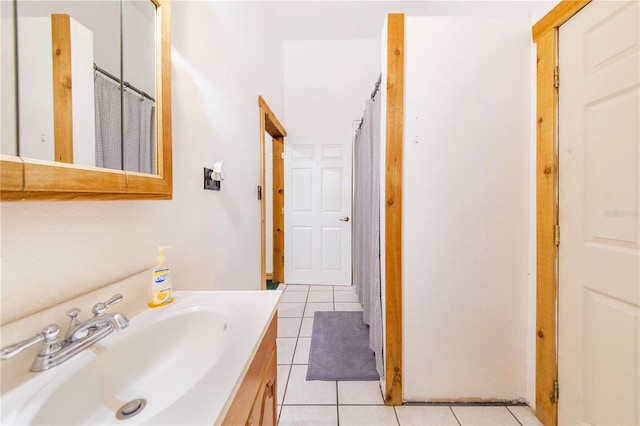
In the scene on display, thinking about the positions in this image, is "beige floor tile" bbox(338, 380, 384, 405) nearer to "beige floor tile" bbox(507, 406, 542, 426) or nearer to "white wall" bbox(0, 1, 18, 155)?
"beige floor tile" bbox(507, 406, 542, 426)

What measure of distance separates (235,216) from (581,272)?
1807 millimetres

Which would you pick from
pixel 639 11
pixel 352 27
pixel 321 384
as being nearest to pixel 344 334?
pixel 321 384

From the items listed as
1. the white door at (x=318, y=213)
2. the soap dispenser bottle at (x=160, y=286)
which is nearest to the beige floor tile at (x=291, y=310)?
the white door at (x=318, y=213)

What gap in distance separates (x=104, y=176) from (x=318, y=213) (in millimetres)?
2605

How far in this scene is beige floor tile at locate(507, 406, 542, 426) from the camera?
127cm

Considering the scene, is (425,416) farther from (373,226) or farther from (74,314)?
(74,314)

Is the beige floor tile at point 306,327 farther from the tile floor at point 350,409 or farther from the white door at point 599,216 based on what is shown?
the white door at point 599,216

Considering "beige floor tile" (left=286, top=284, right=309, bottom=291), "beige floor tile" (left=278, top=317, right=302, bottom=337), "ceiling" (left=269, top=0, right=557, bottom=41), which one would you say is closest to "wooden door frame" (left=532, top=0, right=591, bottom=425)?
"ceiling" (left=269, top=0, right=557, bottom=41)

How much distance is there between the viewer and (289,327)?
86.7 inches

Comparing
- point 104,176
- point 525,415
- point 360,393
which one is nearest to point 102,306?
point 104,176

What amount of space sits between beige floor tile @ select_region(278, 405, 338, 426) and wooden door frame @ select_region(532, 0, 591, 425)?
1097mm

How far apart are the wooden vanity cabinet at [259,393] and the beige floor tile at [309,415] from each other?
433mm

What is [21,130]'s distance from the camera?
485mm

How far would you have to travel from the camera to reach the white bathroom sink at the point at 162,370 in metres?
0.42
